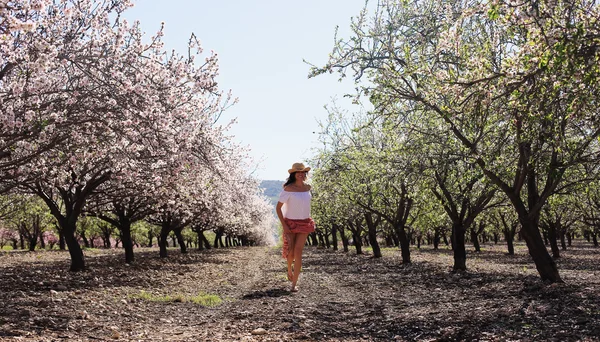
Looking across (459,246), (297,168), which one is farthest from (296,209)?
(459,246)

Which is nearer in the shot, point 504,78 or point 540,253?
point 504,78


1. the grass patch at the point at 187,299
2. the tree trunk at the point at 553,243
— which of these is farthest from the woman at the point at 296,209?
the tree trunk at the point at 553,243

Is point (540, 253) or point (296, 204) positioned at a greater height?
point (296, 204)

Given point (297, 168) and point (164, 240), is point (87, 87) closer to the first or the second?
point (297, 168)

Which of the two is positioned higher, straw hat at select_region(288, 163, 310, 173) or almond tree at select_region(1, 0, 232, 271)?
almond tree at select_region(1, 0, 232, 271)

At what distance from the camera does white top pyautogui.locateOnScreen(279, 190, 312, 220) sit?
11344 mm

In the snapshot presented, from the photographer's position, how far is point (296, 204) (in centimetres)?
1136

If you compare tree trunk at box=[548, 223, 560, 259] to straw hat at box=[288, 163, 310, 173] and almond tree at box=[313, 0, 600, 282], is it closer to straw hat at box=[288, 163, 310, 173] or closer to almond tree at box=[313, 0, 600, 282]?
almond tree at box=[313, 0, 600, 282]

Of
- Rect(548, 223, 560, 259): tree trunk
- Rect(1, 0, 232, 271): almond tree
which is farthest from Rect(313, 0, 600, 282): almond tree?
Rect(548, 223, 560, 259): tree trunk

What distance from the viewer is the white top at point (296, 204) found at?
37.2 ft

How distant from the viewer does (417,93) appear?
12883mm

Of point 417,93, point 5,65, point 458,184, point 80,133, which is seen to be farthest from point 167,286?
point 458,184

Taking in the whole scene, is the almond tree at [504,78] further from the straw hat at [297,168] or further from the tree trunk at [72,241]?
the tree trunk at [72,241]

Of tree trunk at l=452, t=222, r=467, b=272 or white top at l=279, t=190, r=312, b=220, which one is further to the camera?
tree trunk at l=452, t=222, r=467, b=272
